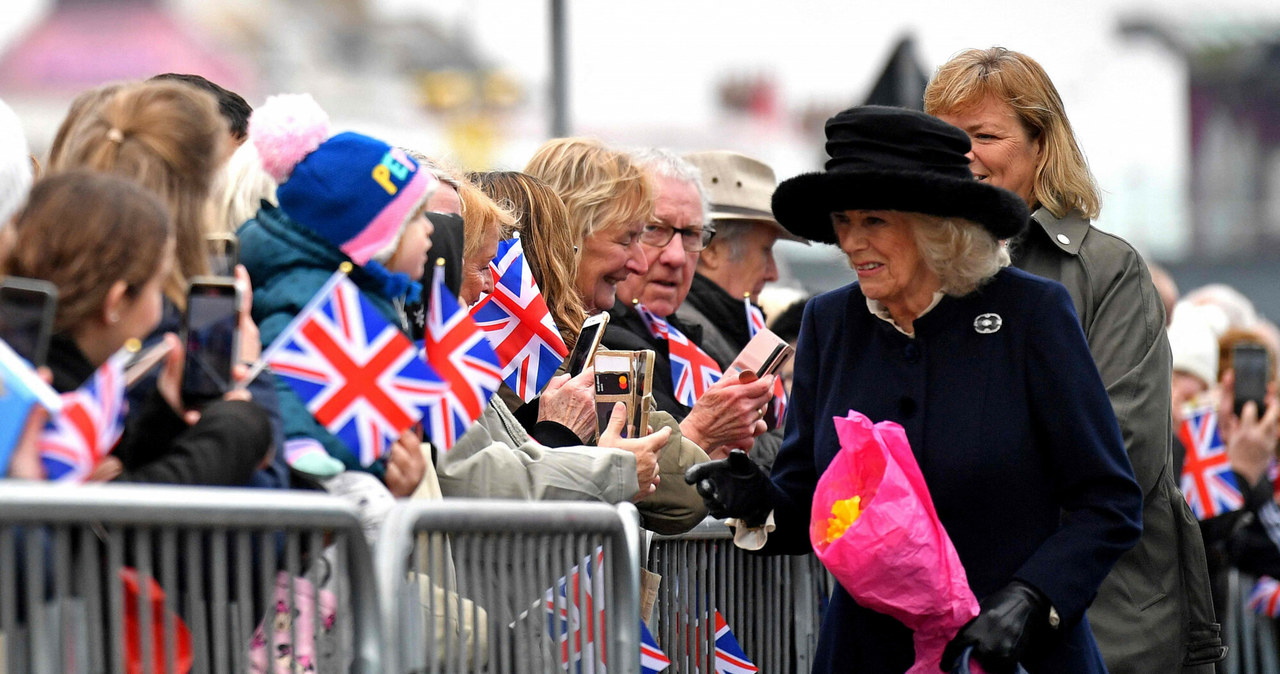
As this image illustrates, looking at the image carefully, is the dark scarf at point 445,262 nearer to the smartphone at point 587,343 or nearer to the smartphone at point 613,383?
the smartphone at point 613,383

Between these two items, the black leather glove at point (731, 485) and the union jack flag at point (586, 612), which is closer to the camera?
the union jack flag at point (586, 612)

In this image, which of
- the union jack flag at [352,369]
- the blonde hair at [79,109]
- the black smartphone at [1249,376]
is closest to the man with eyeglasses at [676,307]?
the union jack flag at [352,369]

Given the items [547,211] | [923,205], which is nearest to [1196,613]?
[923,205]

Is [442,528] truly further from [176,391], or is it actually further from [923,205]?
[923,205]

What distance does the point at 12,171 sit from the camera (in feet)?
9.70

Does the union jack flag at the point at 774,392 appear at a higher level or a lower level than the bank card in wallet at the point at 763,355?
lower

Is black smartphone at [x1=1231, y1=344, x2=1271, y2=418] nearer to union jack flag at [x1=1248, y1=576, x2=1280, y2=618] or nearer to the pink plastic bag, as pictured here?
union jack flag at [x1=1248, y1=576, x2=1280, y2=618]

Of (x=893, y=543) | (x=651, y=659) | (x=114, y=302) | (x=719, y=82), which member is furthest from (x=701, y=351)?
(x=719, y=82)

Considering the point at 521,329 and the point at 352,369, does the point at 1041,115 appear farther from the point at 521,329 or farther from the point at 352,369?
the point at 352,369

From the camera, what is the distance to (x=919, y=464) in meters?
3.73

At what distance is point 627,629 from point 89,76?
49.1m

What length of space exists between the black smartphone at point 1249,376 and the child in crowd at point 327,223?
5273mm

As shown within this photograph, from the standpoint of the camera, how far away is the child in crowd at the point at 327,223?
3186 mm

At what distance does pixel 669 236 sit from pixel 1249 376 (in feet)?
10.8
